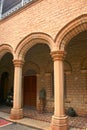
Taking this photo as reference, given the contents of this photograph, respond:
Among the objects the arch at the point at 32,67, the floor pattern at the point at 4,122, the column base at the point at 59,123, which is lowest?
the floor pattern at the point at 4,122

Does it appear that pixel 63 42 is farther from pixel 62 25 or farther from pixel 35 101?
pixel 35 101

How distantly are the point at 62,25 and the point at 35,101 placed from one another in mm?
6825

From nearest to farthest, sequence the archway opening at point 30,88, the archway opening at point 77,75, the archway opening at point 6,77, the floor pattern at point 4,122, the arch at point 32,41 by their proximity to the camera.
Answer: the arch at point 32,41
the floor pattern at point 4,122
the archway opening at point 77,75
the archway opening at point 30,88
the archway opening at point 6,77

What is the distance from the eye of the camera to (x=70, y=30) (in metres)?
7.31

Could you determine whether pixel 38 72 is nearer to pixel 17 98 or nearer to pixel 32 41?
pixel 17 98

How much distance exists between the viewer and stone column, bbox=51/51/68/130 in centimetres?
703

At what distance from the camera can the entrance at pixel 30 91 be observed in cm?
1300

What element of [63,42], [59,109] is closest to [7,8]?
[63,42]

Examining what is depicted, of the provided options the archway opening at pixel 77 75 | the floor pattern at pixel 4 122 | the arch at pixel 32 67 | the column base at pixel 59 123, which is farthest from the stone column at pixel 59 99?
the arch at pixel 32 67

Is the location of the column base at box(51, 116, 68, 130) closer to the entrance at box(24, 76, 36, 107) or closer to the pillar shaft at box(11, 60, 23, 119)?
the pillar shaft at box(11, 60, 23, 119)

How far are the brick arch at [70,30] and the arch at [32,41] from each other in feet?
1.25

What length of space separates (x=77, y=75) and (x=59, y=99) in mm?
3448

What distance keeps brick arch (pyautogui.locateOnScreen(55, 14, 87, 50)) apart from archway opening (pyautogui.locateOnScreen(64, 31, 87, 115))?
8.29ft

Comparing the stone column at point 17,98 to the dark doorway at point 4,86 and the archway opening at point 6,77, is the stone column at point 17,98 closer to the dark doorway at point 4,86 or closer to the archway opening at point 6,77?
the archway opening at point 6,77
